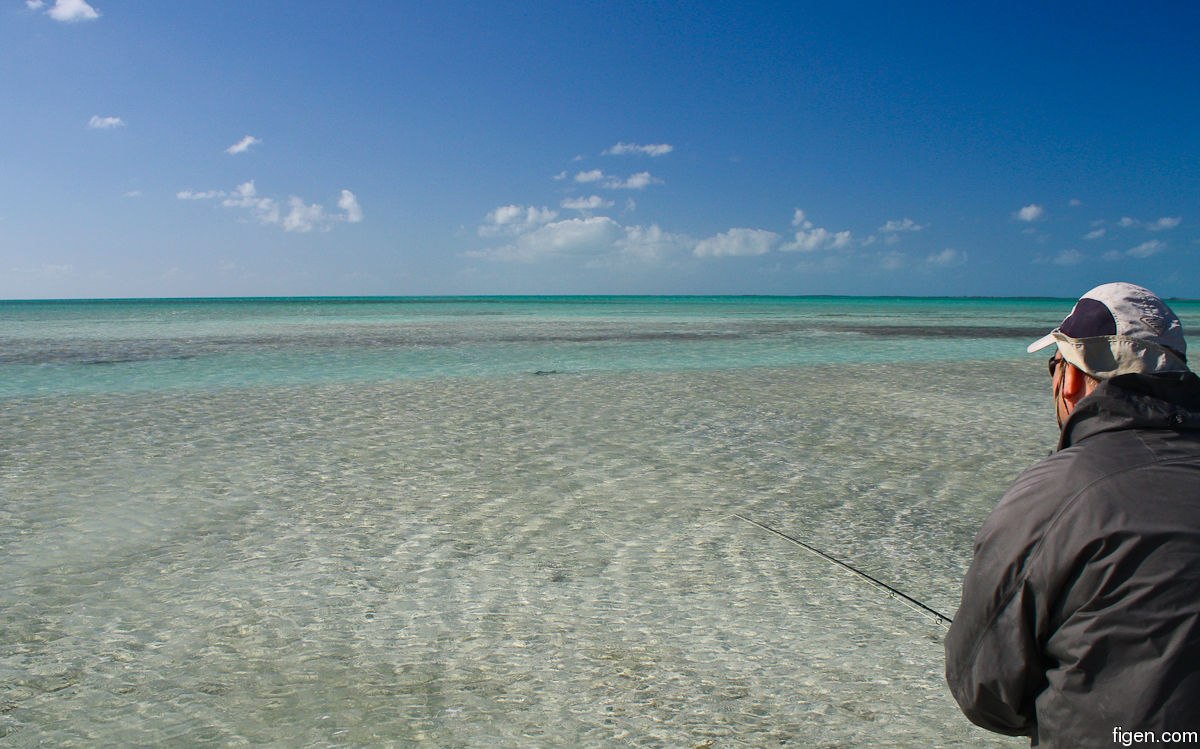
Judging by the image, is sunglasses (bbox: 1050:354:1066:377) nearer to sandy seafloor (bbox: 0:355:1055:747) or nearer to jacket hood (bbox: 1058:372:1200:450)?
jacket hood (bbox: 1058:372:1200:450)

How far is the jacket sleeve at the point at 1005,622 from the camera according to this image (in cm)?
154

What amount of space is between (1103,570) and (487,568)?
124 inches

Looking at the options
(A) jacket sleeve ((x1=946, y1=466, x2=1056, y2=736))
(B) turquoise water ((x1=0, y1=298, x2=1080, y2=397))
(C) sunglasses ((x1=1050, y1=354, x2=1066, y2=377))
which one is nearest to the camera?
(A) jacket sleeve ((x1=946, y1=466, x2=1056, y2=736))

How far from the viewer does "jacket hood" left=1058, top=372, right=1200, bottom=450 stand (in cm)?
155

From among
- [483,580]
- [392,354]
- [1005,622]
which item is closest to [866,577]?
[483,580]

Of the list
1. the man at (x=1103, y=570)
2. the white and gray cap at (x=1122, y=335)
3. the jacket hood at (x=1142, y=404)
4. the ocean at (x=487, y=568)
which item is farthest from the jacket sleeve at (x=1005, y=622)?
the ocean at (x=487, y=568)

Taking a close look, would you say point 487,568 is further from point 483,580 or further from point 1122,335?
point 1122,335

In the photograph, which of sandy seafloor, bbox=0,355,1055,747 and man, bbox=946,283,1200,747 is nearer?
man, bbox=946,283,1200,747

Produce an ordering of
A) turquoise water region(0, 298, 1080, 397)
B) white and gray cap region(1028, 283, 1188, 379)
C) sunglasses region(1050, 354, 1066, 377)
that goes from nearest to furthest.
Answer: white and gray cap region(1028, 283, 1188, 379)
sunglasses region(1050, 354, 1066, 377)
turquoise water region(0, 298, 1080, 397)

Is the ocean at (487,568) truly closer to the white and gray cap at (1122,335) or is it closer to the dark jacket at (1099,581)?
the dark jacket at (1099,581)

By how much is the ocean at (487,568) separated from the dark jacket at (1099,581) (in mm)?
1190

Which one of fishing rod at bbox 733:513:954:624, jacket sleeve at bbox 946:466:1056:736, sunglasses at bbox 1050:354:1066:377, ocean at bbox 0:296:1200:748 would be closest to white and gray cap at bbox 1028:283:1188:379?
sunglasses at bbox 1050:354:1066:377

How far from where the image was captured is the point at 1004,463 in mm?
6590

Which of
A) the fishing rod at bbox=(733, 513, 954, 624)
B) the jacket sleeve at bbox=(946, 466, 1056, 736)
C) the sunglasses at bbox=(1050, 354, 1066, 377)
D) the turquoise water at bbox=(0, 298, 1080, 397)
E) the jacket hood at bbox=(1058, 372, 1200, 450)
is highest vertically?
the sunglasses at bbox=(1050, 354, 1066, 377)
